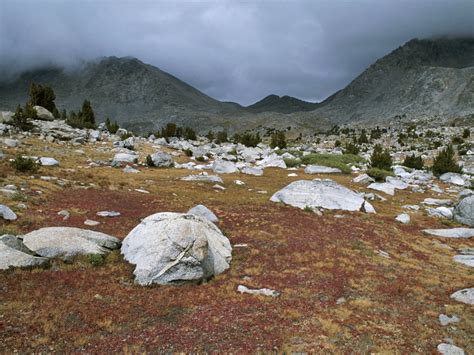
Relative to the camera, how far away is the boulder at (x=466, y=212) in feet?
73.8

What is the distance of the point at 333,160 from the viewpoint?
158 feet

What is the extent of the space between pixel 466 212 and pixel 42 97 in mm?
76475

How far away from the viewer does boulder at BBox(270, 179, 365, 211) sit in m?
24.3

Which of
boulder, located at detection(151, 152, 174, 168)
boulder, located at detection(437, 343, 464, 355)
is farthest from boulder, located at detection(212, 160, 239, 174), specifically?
boulder, located at detection(437, 343, 464, 355)

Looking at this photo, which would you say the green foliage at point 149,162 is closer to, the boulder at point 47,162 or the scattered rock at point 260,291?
the boulder at point 47,162

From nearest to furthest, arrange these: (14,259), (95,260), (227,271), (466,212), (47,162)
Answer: (14,259), (95,260), (227,271), (466,212), (47,162)

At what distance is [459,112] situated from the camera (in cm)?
13400

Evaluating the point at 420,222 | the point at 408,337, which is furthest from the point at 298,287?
the point at 420,222

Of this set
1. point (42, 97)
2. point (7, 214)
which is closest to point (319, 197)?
point (7, 214)

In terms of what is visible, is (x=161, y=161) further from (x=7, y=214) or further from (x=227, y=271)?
(x=227, y=271)

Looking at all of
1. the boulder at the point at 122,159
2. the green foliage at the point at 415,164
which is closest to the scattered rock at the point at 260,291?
the boulder at the point at 122,159

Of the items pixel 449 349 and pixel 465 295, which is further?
pixel 465 295

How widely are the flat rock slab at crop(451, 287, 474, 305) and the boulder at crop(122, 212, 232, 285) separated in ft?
27.3

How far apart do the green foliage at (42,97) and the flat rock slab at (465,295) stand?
243 feet
